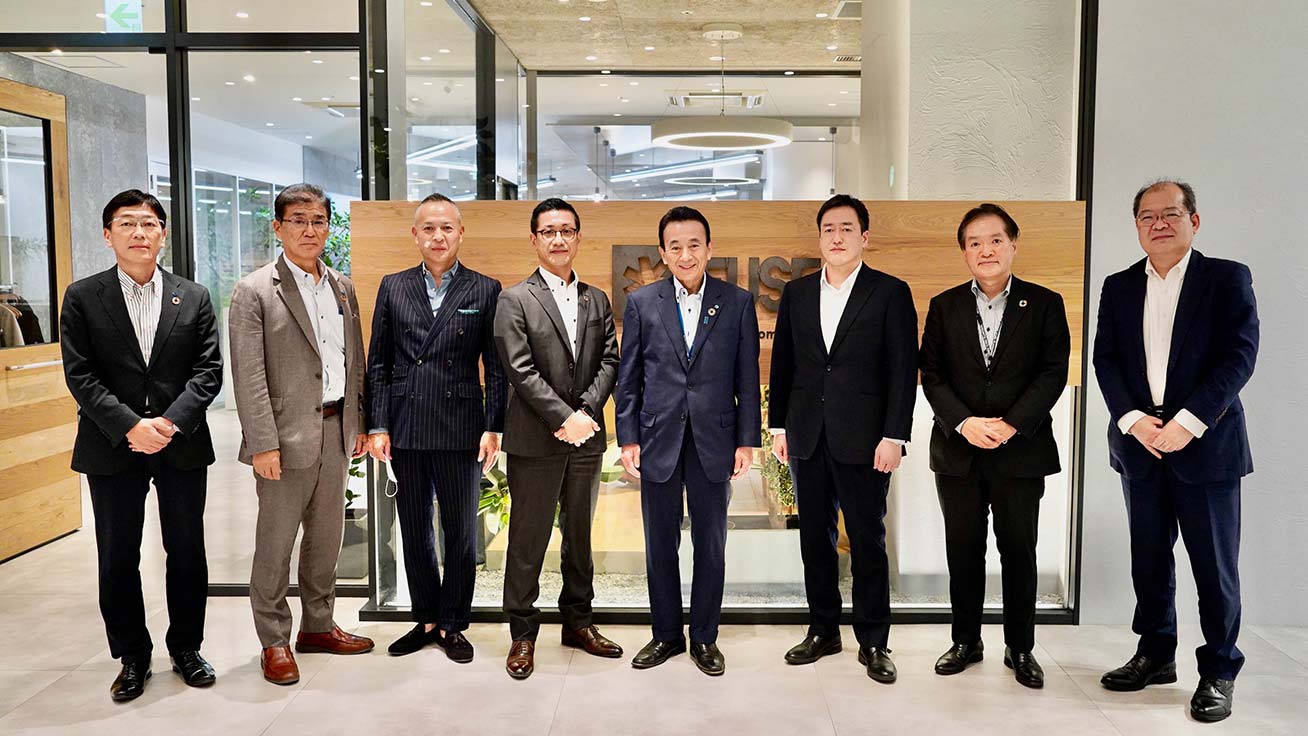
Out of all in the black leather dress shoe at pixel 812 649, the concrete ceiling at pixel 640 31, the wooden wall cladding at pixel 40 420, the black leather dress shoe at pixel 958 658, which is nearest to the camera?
the black leather dress shoe at pixel 958 658

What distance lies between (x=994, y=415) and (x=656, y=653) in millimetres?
1549

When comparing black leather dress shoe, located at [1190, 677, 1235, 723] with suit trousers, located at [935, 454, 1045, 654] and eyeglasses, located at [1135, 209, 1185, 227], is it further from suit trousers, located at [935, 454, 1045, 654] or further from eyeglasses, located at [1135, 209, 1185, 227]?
eyeglasses, located at [1135, 209, 1185, 227]

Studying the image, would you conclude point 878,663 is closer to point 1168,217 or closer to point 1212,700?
point 1212,700

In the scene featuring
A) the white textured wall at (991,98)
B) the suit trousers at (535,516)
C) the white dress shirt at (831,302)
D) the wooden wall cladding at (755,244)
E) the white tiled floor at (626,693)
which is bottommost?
the white tiled floor at (626,693)

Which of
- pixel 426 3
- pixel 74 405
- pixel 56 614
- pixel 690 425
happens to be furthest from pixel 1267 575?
pixel 74 405

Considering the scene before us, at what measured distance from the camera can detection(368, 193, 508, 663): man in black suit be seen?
12.1ft

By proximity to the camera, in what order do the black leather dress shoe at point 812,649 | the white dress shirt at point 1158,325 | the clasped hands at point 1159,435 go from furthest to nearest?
the black leather dress shoe at point 812,649, the white dress shirt at point 1158,325, the clasped hands at point 1159,435

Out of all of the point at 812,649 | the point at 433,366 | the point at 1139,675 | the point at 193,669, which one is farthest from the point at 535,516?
the point at 1139,675

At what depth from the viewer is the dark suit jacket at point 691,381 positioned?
3.63 m

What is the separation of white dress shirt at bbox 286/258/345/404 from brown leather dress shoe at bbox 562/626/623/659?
132 centimetres

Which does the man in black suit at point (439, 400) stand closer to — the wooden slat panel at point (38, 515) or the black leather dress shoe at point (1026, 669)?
the black leather dress shoe at point (1026, 669)

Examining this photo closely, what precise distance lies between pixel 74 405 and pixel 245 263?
172cm

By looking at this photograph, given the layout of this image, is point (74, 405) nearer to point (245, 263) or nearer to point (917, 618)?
point (245, 263)

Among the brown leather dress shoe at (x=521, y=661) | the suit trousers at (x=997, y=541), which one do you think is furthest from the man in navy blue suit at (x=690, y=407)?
the suit trousers at (x=997, y=541)
